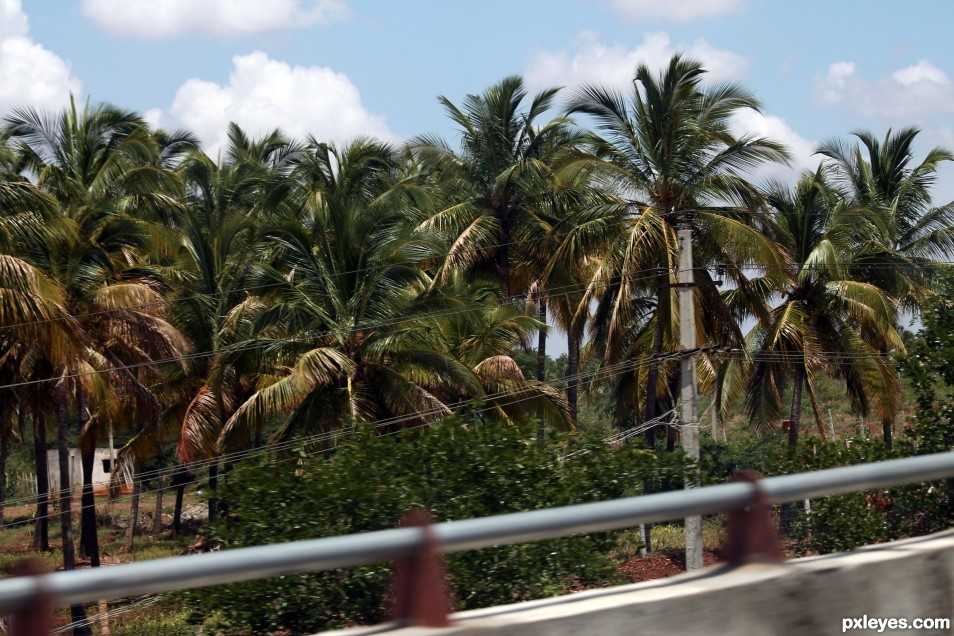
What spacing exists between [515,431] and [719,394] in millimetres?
18094

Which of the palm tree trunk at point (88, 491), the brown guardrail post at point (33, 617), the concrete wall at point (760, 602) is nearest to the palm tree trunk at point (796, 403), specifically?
the palm tree trunk at point (88, 491)

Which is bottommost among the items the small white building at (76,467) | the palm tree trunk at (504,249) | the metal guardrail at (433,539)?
the small white building at (76,467)

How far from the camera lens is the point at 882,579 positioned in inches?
175

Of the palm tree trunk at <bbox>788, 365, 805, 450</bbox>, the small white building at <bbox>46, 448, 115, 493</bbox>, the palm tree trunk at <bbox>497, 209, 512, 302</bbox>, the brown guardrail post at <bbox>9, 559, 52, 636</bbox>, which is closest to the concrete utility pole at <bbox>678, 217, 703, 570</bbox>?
the palm tree trunk at <bbox>788, 365, 805, 450</bbox>

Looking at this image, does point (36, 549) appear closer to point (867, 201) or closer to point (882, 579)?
point (867, 201)

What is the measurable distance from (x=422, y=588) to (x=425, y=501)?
333 inches

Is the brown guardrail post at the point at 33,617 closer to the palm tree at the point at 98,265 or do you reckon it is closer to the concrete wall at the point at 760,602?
the concrete wall at the point at 760,602

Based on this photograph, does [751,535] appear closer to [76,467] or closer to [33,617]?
[33,617]

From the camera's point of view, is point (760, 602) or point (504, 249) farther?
point (504, 249)

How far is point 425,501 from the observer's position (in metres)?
12.1

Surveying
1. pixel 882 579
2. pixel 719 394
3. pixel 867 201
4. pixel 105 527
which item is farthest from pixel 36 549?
pixel 882 579

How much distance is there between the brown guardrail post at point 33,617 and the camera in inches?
126

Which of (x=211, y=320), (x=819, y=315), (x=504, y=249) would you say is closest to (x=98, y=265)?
(x=211, y=320)

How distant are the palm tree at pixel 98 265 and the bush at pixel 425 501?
10142mm
